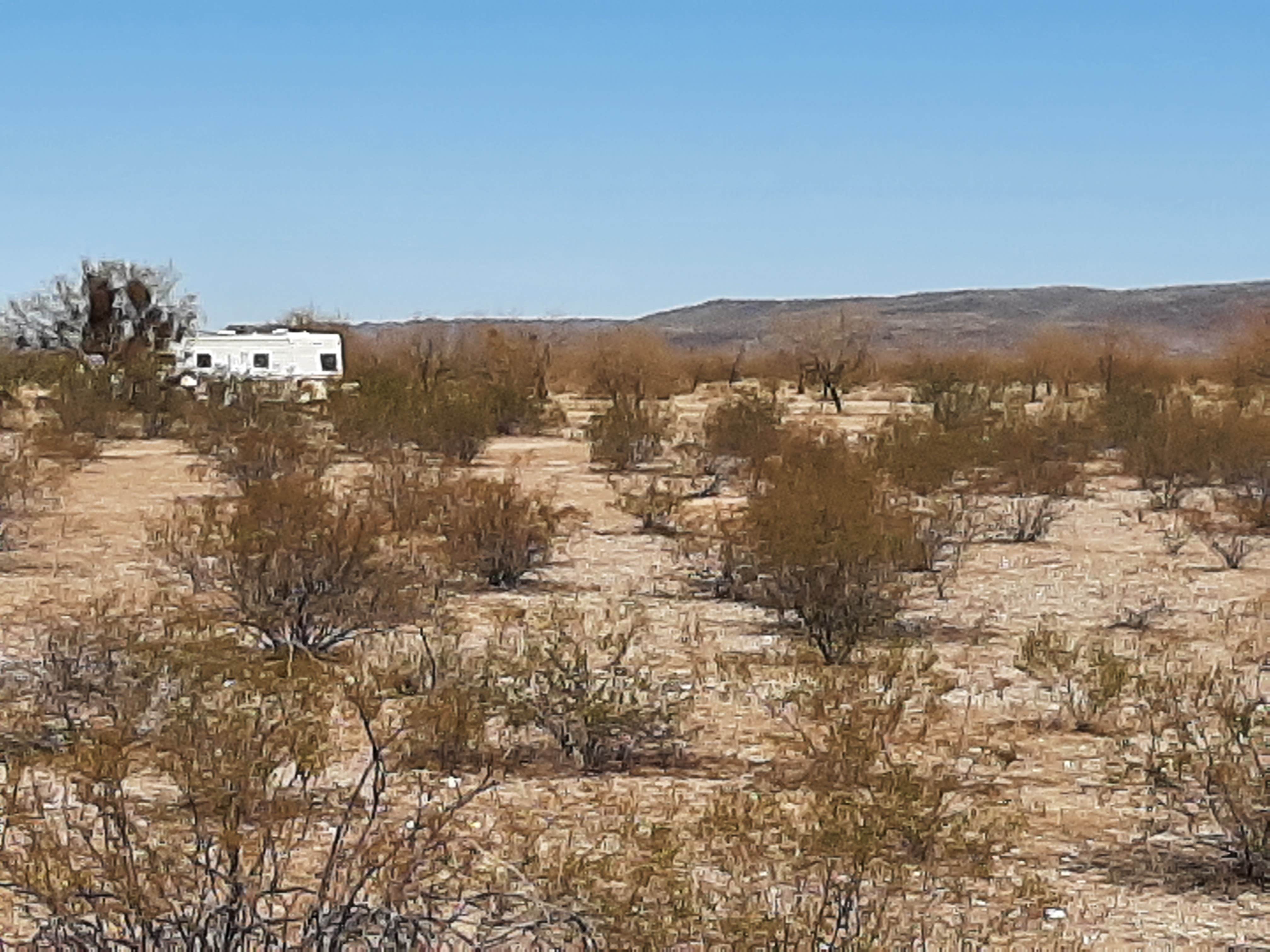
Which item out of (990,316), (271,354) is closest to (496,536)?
(271,354)

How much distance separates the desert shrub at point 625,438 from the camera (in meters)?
28.5

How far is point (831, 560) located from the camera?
41.6 ft

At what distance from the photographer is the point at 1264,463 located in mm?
22047

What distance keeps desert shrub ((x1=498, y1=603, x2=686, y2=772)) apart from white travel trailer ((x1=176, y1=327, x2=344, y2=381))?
3608 cm

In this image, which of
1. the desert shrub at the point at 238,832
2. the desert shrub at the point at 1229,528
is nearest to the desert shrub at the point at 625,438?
the desert shrub at the point at 1229,528

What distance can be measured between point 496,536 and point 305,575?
11.8 ft

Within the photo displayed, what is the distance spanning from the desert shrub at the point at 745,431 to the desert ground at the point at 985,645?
257cm

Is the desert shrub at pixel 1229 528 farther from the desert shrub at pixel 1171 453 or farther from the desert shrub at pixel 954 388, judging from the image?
the desert shrub at pixel 954 388

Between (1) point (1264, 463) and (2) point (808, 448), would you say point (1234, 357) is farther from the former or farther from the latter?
(2) point (808, 448)

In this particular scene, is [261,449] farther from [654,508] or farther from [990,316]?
[990,316]

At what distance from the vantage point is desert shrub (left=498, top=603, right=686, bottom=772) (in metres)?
9.15

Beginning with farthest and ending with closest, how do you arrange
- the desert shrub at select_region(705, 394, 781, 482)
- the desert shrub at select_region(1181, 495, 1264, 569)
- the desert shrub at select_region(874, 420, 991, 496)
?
the desert shrub at select_region(705, 394, 781, 482)
the desert shrub at select_region(874, 420, 991, 496)
the desert shrub at select_region(1181, 495, 1264, 569)

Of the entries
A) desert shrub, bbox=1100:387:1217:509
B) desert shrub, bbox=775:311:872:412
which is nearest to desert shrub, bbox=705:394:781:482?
desert shrub, bbox=1100:387:1217:509

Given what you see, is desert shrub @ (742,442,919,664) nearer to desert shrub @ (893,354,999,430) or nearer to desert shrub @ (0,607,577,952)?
desert shrub @ (0,607,577,952)
